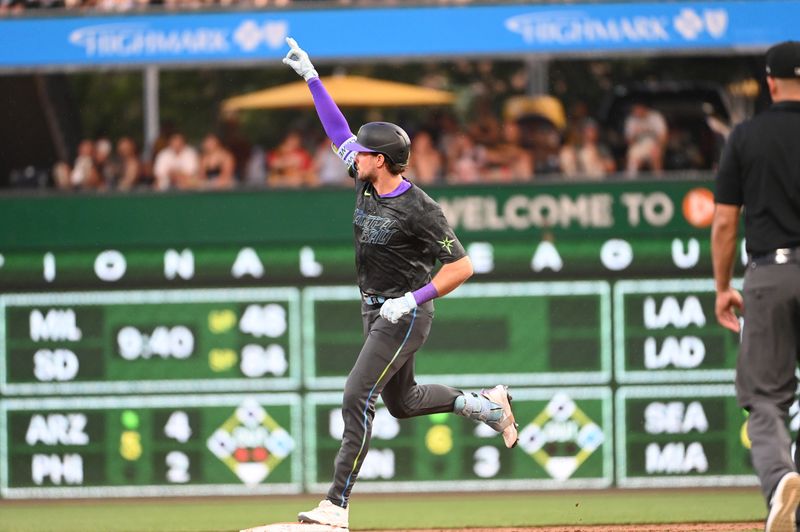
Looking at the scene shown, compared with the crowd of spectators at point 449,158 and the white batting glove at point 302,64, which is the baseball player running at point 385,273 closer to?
the white batting glove at point 302,64

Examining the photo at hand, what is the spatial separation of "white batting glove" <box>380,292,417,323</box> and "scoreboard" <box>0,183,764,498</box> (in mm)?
2740

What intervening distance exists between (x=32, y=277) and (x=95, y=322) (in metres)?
0.56

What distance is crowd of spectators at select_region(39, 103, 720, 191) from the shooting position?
38.1 feet

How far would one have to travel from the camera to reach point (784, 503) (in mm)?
5414

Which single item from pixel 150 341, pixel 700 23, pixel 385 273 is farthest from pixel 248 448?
pixel 700 23

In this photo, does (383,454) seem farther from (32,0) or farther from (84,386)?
(32,0)

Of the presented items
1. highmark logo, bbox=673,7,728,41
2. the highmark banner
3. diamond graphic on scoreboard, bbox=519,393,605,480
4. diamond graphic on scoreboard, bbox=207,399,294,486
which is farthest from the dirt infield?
highmark logo, bbox=673,7,728,41

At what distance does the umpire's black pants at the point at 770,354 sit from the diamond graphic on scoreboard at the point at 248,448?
4599 mm

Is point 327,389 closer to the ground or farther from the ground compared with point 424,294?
closer to the ground

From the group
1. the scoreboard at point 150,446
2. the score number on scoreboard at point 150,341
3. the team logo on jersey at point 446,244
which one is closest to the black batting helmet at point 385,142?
the team logo on jersey at point 446,244

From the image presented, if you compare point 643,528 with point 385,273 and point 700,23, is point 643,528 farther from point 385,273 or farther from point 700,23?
point 700,23

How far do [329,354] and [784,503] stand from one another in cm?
478

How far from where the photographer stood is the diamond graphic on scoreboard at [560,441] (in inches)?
378

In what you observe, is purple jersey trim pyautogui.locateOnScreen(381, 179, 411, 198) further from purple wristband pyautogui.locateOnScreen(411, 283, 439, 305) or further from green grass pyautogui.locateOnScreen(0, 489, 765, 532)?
green grass pyautogui.locateOnScreen(0, 489, 765, 532)
